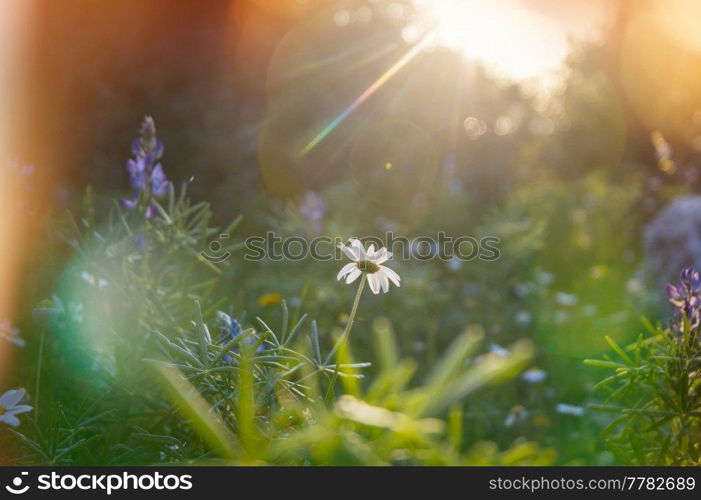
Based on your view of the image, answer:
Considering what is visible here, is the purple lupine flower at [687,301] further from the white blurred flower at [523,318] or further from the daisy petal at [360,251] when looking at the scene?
the white blurred flower at [523,318]

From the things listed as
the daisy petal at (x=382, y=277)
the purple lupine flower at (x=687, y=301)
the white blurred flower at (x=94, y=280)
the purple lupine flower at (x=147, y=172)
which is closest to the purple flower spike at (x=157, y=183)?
the purple lupine flower at (x=147, y=172)

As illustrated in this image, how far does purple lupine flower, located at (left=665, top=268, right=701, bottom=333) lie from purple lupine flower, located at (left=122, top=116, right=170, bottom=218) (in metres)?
1.35

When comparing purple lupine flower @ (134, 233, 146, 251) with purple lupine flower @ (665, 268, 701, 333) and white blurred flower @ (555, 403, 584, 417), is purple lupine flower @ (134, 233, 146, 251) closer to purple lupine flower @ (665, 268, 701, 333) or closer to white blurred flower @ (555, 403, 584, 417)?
purple lupine flower @ (665, 268, 701, 333)

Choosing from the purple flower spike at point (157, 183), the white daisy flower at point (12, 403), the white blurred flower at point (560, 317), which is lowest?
the white daisy flower at point (12, 403)

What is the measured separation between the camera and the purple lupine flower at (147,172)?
1769 millimetres

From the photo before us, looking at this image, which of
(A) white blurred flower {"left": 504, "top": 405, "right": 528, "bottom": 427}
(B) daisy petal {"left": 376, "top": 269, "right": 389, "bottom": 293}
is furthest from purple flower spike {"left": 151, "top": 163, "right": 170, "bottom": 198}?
(A) white blurred flower {"left": 504, "top": 405, "right": 528, "bottom": 427}

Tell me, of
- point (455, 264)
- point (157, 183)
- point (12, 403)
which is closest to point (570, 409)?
point (455, 264)

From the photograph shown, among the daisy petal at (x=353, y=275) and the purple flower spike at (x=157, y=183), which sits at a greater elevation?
the purple flower spike at (x=157, y=183)

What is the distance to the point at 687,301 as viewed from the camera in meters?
1.17

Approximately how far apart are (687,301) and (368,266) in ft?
2.07

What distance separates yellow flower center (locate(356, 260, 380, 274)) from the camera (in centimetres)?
123

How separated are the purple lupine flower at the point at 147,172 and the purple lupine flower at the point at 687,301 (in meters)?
1.35
